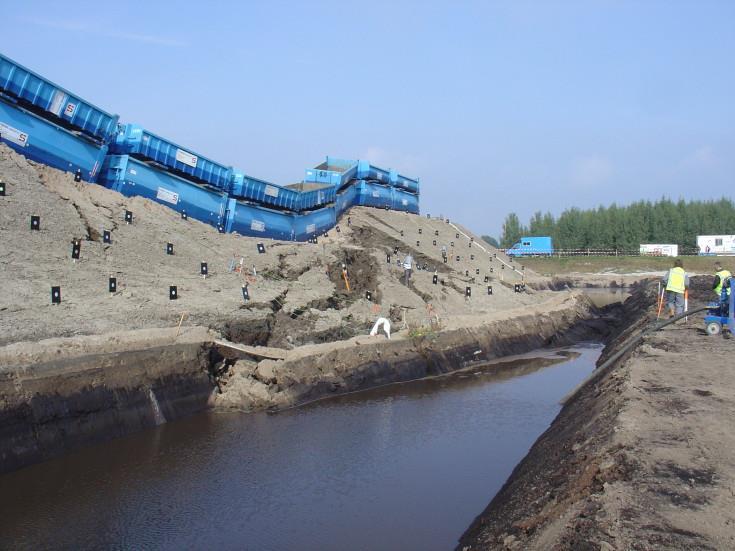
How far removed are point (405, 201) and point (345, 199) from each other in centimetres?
1193

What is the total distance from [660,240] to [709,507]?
356ft

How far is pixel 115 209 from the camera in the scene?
84.2 feet

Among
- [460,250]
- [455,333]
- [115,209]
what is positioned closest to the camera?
[115,209]

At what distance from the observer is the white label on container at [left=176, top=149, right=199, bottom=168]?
2975 cm

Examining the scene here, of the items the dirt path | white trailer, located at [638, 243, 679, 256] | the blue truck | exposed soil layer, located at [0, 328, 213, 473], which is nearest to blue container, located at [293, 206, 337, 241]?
exposed soil layer, located at [0, 328, 213, 473]

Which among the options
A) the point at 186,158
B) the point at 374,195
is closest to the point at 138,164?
the point at 186,158

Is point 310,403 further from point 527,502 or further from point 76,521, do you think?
point 527,502

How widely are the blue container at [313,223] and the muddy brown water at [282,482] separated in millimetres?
18987

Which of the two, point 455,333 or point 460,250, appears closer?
point 455,333

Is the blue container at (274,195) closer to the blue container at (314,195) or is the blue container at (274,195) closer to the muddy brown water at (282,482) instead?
the blue container at (314,195)

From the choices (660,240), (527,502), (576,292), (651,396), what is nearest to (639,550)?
(527,502)

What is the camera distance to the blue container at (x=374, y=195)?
5184 cm

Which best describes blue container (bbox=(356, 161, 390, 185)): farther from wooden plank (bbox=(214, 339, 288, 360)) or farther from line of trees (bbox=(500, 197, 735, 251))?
line of trees (bbox=(500, 197, 735, 251))

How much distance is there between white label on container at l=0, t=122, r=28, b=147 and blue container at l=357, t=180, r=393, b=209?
30133 mm
